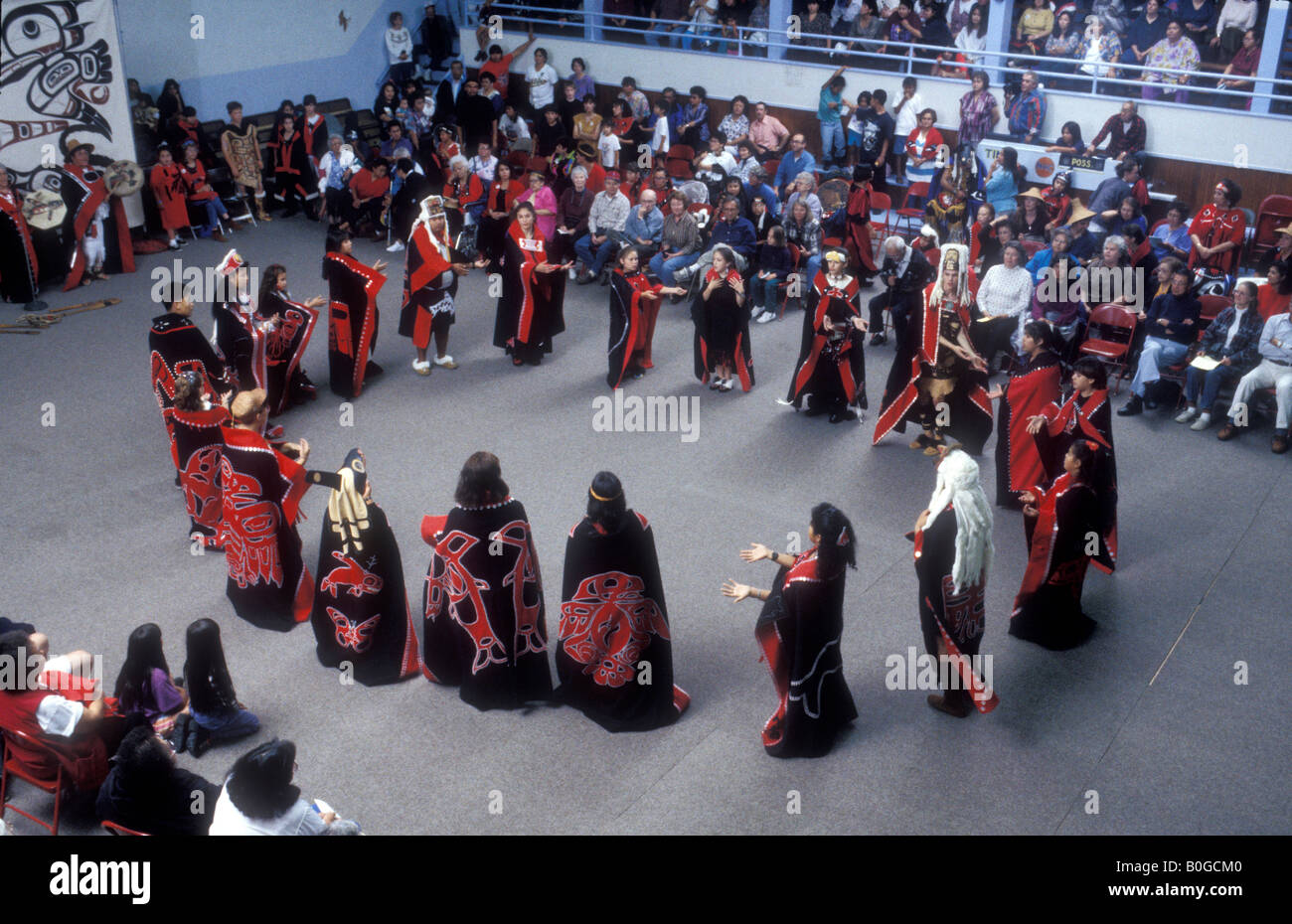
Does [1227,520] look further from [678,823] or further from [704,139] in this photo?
[704,139]

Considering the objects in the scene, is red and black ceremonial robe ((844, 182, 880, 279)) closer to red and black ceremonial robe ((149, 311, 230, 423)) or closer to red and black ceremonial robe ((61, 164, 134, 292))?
red and black ceremonial robe ((149, 311, 230, 423))

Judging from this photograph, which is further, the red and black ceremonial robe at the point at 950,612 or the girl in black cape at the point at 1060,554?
the girl in black cape at the point at 1060,554

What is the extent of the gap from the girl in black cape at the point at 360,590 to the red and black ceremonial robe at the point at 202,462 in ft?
4.66

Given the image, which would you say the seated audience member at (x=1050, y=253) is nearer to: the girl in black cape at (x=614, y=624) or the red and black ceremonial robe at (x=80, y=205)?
the girl in black cape at (x=614, y=624)

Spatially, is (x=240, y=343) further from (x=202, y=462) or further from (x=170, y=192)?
(x=170, y=192)

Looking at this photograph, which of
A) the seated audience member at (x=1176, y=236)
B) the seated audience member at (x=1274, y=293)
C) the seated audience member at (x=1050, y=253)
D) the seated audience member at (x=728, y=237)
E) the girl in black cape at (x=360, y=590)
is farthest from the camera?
the seated audience member at (x=728, y=237)

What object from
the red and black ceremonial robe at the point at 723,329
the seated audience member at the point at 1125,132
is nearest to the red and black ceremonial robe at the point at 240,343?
the red and black ceremonial robe at the point at 723,329

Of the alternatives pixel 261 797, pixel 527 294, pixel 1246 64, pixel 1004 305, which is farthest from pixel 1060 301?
pixel 261 797

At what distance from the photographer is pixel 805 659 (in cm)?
523

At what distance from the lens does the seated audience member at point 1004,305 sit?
9500 millimetres

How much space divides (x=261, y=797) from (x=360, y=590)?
191 centimetres

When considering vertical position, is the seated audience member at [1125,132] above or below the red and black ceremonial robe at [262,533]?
above

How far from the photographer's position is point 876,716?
5750mm
